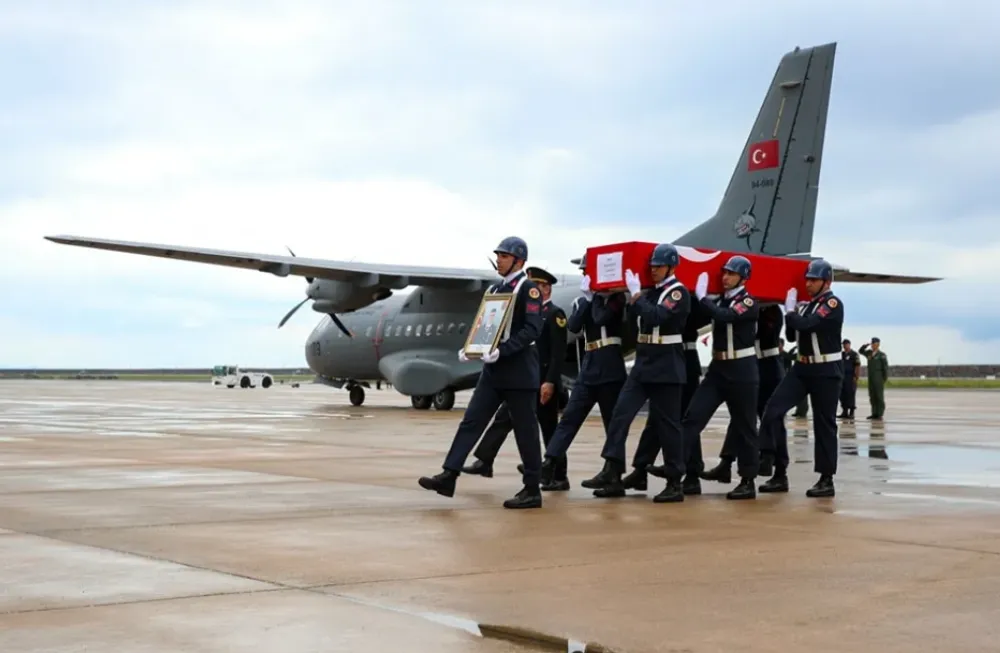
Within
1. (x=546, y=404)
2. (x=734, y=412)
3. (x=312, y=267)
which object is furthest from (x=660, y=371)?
(x=312, y=267)

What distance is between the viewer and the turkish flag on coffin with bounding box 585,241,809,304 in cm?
984

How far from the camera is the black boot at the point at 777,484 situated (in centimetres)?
1012

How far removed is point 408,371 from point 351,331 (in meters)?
3.33

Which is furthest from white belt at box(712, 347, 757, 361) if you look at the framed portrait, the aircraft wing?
the aircraft wing

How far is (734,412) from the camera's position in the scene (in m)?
9.84

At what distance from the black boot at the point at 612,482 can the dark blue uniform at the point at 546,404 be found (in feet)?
2.00

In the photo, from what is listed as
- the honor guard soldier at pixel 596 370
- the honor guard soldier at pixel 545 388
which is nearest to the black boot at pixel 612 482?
the honor guard soldier at pixel 596 370

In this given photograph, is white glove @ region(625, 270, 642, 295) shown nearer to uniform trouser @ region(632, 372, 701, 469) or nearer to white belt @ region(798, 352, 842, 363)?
uniform trouser @ region(632, 372, 701, 469)

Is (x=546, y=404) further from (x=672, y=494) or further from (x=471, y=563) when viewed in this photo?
(x=471, y=563)

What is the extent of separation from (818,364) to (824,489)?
1.02 m

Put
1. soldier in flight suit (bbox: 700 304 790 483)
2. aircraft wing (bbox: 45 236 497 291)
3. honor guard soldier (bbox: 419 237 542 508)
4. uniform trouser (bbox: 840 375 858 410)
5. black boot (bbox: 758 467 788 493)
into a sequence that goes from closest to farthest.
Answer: honor guard soldier (bbox: 419 237 542 508), black boot (bbox: 758 467 788 493), soldier in flight suit (bbox: 700 304 790 483), uniform trouser (bbox: 840 375 858 410), aircraft wing (bbox: 45 236 497 291)

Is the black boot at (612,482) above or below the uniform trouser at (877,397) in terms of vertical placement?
below

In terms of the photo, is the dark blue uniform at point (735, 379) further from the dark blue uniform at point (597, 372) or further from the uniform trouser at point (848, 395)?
the uniform trouser at point (848, 395)

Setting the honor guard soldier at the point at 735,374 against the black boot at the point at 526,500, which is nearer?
the black boot at the point at 526,500
